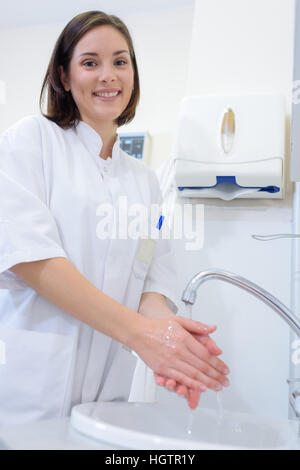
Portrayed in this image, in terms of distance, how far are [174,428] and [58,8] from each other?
2.24 metres

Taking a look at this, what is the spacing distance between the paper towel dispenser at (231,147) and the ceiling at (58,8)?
40.7 inches

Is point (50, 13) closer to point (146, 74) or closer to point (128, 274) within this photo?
point (146, 74)

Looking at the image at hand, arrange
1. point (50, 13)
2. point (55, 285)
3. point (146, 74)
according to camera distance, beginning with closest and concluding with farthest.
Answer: point (55, 285)
point (146, 74)
point (50, 13)

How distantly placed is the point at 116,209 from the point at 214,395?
675 millimetres

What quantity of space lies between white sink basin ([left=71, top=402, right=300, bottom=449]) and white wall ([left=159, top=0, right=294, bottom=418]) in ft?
1.80

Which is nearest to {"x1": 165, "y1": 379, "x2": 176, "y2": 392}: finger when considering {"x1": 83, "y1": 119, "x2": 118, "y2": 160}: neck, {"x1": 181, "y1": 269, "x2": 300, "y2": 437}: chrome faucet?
{"x1": 181, "y1": 269, "x2": 300, "y2": 437}: chrome faucet

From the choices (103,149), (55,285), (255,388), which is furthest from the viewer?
(255,388)

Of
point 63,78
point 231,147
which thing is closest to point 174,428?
point 63,78

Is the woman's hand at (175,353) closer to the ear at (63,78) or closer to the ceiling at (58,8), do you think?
the ear at (63,78)

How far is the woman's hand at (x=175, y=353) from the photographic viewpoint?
812mm

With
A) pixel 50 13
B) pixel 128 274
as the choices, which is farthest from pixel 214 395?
pixel 50 13

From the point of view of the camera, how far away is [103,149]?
3.73ft

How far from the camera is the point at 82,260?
947 mm

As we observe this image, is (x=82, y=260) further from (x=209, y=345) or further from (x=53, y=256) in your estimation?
(x=209, y=345)
